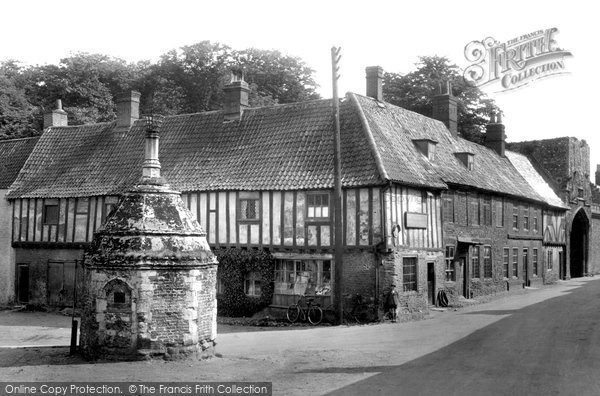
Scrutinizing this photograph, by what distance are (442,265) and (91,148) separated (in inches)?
662

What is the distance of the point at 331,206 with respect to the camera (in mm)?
22344

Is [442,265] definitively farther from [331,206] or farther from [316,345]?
[316,345]

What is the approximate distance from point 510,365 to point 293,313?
10.2 m

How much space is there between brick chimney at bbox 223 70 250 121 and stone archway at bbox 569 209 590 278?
83.4 feet

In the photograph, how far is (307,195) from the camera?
74.9 ft

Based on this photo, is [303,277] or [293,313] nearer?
[293,313]

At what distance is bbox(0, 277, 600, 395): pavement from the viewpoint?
38.8ft

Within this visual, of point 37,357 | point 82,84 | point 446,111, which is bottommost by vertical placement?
point 37,357

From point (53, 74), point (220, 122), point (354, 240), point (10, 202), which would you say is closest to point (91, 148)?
point (10, 202)

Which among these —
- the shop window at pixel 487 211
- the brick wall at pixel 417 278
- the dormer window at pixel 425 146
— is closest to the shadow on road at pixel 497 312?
the brick wall at pixel 417 278

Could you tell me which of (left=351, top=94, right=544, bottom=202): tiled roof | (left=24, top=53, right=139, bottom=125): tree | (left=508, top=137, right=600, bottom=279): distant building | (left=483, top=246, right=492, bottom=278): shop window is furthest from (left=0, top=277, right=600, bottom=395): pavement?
(left=24, top=53, right=139, bottom=125): tree

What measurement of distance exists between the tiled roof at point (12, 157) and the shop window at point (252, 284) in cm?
1315

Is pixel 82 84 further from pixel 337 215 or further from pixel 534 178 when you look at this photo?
pixel 337 215

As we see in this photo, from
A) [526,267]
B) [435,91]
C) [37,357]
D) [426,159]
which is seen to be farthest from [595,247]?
[37,357]
